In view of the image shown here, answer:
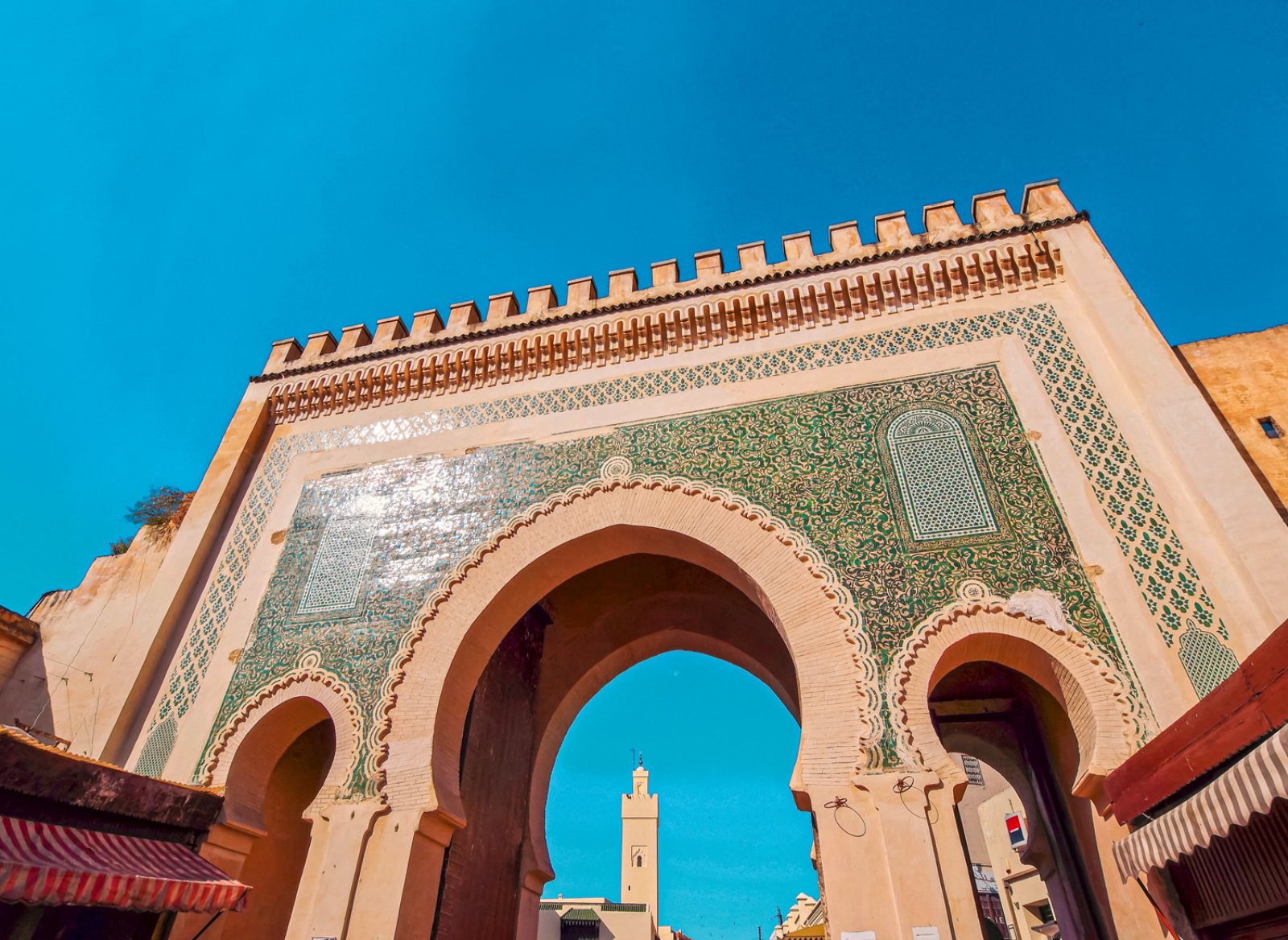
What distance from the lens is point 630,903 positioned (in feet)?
60.7

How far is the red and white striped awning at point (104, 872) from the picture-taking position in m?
2.74

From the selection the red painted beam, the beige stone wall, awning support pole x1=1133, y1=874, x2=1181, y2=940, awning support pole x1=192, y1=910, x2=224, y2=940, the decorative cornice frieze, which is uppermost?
the decorative cornice frieze

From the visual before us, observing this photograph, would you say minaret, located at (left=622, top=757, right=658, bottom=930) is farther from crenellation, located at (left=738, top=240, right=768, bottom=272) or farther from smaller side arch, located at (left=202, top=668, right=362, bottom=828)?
crenellation, located at (left=738, top=240, right=768, bottom=272)

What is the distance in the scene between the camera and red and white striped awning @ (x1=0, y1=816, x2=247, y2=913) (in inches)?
108

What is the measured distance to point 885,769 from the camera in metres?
3.28

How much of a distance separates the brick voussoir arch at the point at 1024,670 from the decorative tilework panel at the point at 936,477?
379mm

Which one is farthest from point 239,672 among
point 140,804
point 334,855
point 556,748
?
point 556,748

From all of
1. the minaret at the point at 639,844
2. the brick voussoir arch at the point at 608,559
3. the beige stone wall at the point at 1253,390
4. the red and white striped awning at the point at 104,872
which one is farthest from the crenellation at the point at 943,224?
the minaret at the point at 639,844

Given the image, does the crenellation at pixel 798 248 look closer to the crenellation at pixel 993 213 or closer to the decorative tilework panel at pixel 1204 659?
the crenellation at pixel 993 213

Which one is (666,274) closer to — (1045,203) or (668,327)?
(668,327)

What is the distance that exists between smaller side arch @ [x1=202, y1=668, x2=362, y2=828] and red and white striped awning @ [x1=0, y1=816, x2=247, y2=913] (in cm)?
44

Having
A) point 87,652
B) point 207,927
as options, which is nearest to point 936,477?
point 207,927

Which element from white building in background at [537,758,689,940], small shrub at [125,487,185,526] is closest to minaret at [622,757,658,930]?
white building in background at [537,758,689,940]

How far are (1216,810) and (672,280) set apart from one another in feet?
14.4
